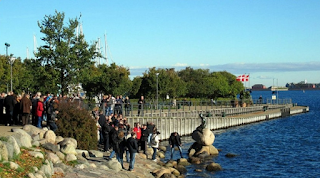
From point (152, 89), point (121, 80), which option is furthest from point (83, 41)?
point (152, 89)

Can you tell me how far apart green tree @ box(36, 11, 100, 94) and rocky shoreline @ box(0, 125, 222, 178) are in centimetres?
1137

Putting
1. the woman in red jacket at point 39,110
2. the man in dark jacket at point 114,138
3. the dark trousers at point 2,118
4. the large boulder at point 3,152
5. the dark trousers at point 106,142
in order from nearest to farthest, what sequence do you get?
1. the large boulder at point 3,152
2. the man in dark jacket at point 114,138
3. the dark trousers at point 106,142
4. the woman in red jacket at point 39,110
5. the dark trousers at point 2,118

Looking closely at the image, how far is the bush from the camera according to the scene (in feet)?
81.7

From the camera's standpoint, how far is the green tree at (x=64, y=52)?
35.8 m

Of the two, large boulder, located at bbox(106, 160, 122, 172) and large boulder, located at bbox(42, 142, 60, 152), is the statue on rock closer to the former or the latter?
large boulder, located at bbox(106, 160, 122, 172)

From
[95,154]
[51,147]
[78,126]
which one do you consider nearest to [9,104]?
[78,126]

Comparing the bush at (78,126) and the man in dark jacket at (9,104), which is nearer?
the bush at (78,126)

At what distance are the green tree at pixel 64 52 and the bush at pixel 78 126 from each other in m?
10.8

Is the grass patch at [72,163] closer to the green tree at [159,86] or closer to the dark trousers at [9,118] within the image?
the dark trousers at [9,118]

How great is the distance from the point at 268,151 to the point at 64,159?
23.7 metres

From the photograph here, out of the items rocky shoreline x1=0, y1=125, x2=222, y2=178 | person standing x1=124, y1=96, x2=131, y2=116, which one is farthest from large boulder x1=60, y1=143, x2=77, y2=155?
person standing x1=124, y1=96, x2=131, y2=116

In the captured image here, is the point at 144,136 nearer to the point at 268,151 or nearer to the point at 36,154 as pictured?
the point at 36,154

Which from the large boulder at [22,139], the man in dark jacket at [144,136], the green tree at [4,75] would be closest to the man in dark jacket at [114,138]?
the large boulder at [22,139]

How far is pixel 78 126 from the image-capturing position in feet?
82.2
